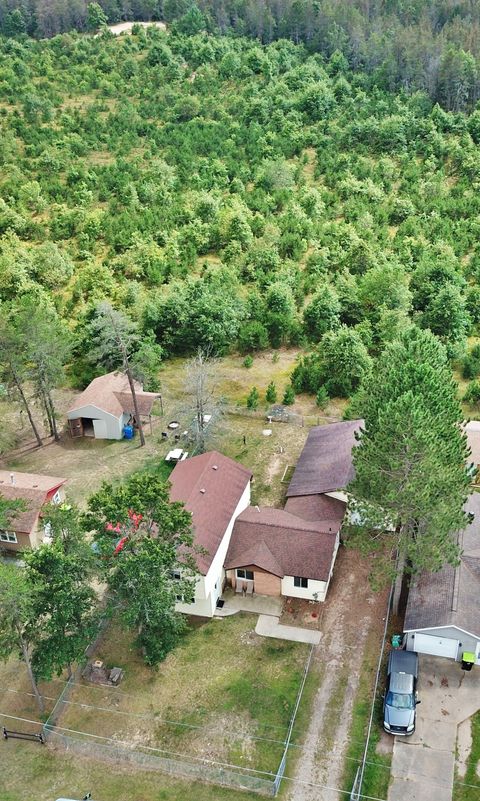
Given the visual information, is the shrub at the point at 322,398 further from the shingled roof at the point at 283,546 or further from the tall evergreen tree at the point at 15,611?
the tall evergreen tree at the point at 15,611

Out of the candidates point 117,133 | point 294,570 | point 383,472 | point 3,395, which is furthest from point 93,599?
point 117,133

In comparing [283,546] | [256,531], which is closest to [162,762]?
[283,546]

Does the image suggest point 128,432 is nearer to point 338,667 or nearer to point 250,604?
point 250,604

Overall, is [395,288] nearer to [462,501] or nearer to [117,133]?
[462,501]

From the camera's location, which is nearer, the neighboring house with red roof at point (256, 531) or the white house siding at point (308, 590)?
the neighboring house with red roof at point (256, 531)

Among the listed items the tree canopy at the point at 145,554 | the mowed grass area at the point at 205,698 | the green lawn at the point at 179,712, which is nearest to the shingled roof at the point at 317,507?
the green lawn at the point at 179,712
